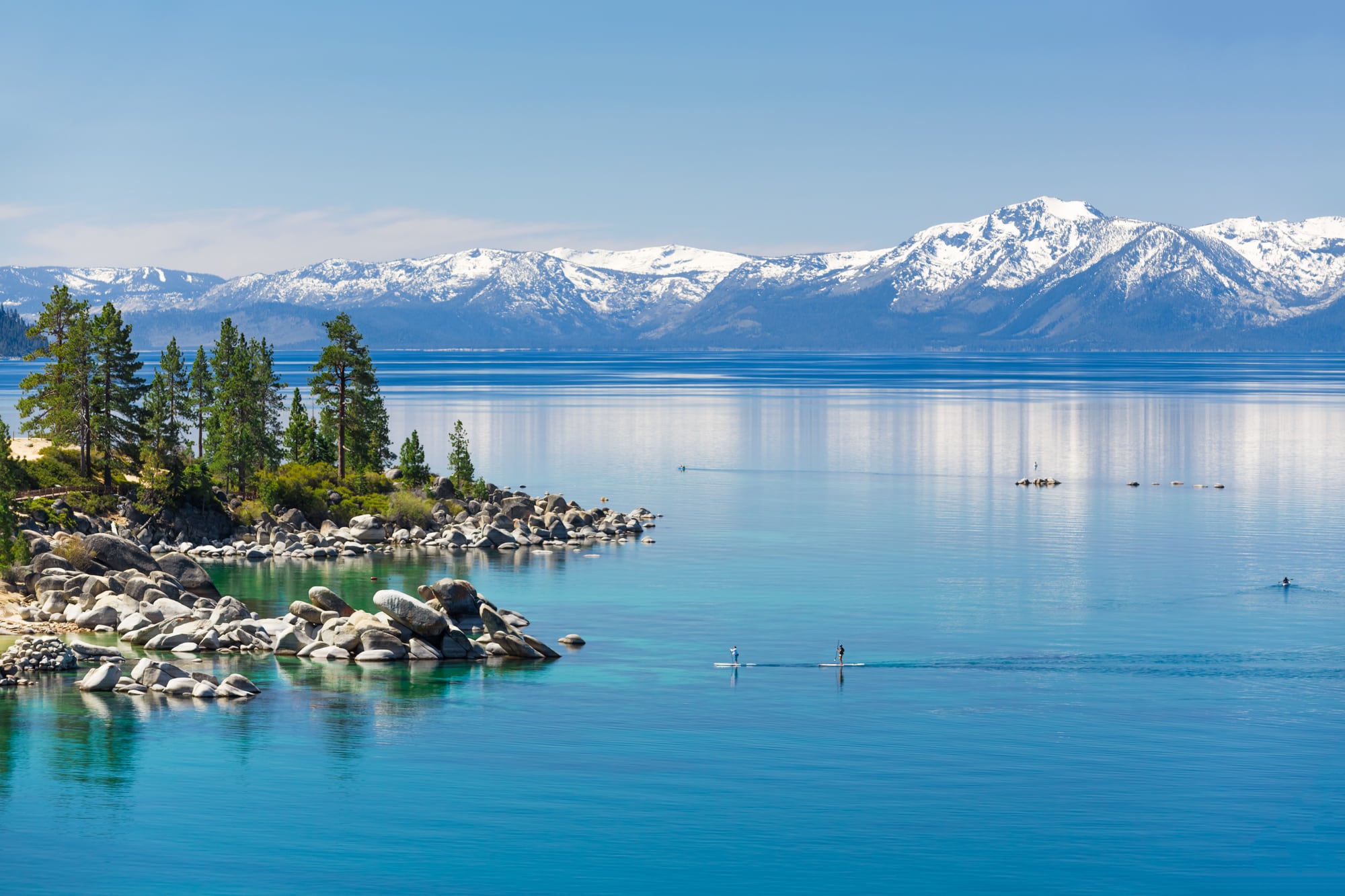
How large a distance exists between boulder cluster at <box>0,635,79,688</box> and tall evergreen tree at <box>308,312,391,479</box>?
57346 millimetres

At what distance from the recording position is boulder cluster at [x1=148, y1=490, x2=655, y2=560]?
97.6 meters

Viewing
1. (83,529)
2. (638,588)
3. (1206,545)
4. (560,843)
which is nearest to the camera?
(560,843)

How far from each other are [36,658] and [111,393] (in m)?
44.1

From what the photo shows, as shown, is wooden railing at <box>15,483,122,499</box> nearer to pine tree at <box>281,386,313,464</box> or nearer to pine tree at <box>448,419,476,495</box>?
pine tree at <box>281,386,313,464</box>

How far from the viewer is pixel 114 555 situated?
79750 millimetres

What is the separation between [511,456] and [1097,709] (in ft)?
406

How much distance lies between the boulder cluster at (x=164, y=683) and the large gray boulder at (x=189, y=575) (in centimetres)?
1680

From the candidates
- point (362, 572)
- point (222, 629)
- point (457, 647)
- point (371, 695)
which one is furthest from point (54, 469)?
point (371, 695)

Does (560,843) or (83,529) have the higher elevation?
(83,529)

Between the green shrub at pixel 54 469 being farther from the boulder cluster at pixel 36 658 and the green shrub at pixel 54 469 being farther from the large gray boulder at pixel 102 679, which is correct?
the large gray boulder at pixel 102 679

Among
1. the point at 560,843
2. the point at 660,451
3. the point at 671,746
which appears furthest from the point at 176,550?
the point at 660,451

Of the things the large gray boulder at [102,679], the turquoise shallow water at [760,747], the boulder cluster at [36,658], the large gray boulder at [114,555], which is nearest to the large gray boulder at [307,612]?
the turquoise shallow water at [760,747]

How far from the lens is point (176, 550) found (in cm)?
9612

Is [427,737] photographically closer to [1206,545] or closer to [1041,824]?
[1041,824]
